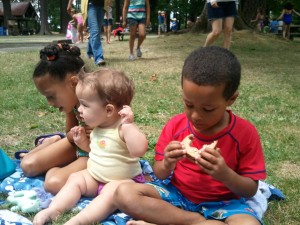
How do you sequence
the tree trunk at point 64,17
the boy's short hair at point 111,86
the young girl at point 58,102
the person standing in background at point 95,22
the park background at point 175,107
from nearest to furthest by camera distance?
the boy's short hair at point 111,86 < the young girl at point 58,102 < the park background at point 175,107 < the person standing in background at point 95,22 < the tree trunk at point 64,17

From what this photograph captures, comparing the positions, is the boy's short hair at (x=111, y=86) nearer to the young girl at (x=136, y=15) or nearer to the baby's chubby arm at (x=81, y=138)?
the baby's chubby arm at (x=81, y=138)

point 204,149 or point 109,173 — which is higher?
point 204,149

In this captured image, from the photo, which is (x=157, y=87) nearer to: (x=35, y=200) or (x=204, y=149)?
(x=35, y=200)

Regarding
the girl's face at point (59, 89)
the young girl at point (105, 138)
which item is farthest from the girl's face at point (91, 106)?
the girl's face at point (59, 89)

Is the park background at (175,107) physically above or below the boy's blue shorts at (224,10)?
below

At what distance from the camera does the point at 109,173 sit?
242cm

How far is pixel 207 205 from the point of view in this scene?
214cm

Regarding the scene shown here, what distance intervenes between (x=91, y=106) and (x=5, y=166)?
2.96ft

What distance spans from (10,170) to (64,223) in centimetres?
93

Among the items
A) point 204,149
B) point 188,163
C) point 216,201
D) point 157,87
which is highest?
point 204,149

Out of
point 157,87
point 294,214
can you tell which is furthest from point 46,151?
point 157,87

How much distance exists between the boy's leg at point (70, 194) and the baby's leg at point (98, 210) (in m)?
0.17

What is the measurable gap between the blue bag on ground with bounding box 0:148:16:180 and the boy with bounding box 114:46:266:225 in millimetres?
1124

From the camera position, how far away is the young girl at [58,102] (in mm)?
2674
